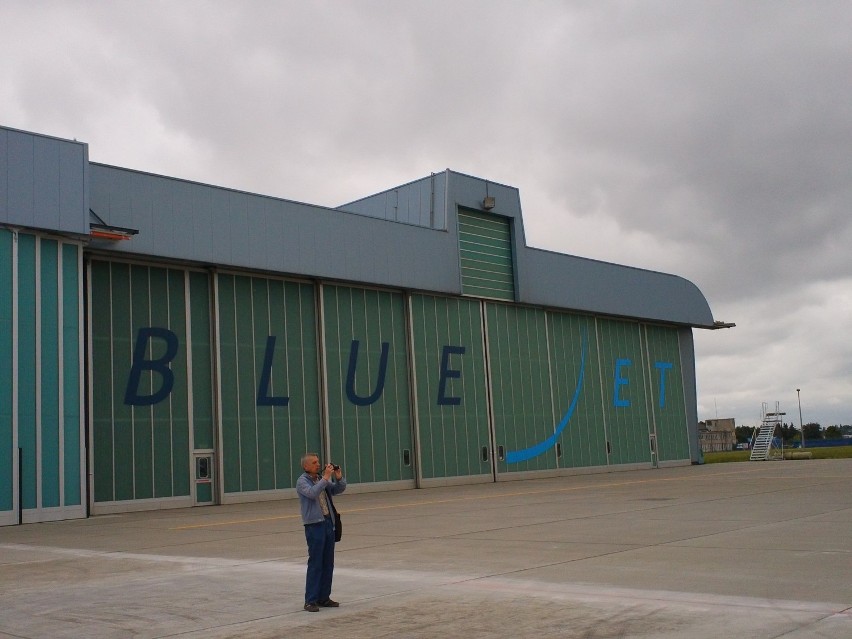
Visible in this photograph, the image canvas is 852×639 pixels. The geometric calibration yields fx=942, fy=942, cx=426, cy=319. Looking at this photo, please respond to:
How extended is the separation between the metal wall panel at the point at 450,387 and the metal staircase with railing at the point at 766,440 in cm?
→ 2773

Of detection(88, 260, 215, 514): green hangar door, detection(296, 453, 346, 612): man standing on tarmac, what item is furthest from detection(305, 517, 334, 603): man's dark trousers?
detection(88, 260, 215, 514): green hangar door

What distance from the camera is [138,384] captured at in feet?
93.8

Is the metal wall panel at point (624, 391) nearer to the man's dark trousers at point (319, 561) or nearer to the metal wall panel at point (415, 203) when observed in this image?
the metal wall panel at point (415, 203)

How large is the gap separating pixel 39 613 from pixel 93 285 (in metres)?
19.8

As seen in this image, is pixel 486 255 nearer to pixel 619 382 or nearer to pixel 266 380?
pixel 619 382

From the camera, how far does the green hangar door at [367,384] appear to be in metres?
34.4

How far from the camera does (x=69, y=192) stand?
26.0 meters

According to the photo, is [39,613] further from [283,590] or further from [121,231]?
[121,231]

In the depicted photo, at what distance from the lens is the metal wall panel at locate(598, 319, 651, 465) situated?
48.2 metres

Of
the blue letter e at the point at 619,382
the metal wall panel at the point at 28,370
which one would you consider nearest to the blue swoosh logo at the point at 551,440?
the blue letter e at the point at 619,382

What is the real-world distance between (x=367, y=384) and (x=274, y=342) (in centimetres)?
452

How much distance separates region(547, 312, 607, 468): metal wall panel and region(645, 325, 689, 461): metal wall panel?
5685 millimetres

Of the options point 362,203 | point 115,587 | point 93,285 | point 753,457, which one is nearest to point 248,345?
point 93,285

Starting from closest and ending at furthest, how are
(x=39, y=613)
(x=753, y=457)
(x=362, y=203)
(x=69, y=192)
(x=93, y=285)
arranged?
1. (x=39, y=613)
2. (x=69, y=192)
3. (x=93, y=285)
4. (x=362, y=203)
5. (x=753, y=457)
